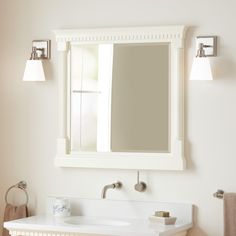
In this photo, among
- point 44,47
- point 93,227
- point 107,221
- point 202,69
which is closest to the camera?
point 93,227

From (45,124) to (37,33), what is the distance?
0.56 m

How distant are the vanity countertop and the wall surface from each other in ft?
0.62

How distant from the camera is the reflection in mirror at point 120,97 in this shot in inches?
155

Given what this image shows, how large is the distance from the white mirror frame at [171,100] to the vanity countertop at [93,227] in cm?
32

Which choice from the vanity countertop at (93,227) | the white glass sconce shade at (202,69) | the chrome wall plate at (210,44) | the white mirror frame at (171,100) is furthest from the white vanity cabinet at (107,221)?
the chrome wall plate at (210,44)

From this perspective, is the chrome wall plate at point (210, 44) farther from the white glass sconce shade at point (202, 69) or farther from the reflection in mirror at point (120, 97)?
the reflection in mirror at point (120, 97)

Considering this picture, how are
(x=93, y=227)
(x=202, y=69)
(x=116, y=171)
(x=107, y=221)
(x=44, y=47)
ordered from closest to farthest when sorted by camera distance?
(x=93, y=227) < (x=202, y=69) < (x=107, y=221) < (x=116, y=171) < (x=44, y=47)

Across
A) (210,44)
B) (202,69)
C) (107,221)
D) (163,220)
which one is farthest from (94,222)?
(210,44)

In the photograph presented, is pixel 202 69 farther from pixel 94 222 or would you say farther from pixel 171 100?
pixel 94 222

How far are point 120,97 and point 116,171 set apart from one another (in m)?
0.43

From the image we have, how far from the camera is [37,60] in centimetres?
409

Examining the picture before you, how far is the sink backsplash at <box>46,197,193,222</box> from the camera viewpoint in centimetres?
386

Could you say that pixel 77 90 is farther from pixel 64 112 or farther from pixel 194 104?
pixel 194 104

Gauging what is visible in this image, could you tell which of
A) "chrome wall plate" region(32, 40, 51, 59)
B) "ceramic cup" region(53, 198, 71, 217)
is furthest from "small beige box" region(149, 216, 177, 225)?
"chrome wall plate" region(32, 40, 51, 59)
